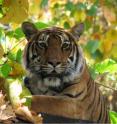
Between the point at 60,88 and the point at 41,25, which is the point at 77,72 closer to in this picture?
the point at 60,88

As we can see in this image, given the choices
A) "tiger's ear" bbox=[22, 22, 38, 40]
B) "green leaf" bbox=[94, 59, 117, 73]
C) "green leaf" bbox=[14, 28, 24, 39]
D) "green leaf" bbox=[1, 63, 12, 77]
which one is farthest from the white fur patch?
"green leaf" bbox=[1, 63, 12, 77]

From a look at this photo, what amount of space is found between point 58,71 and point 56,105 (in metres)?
0.23

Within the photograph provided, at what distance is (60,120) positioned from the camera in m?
1.84

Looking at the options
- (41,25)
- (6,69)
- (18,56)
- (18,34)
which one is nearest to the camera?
(6,69)

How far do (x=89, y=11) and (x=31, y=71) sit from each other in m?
3.21

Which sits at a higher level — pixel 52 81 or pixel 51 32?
pixel 51 32

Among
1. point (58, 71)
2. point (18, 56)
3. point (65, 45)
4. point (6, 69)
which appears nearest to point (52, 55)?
point (58, 71)

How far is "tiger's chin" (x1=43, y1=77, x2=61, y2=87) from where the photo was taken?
2.78m

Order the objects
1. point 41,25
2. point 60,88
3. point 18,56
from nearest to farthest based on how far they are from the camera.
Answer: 1. point 18,56
2. point 41,25
3. point 60,88

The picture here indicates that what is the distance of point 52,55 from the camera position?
2.75 metres

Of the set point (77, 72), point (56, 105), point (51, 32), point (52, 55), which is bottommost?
point (56, 105)

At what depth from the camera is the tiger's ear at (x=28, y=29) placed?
2804 mm

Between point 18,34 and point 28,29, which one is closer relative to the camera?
point 18,34

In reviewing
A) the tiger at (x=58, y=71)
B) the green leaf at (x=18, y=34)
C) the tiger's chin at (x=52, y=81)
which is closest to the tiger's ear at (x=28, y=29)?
the tiger at (x=58, y=71)
